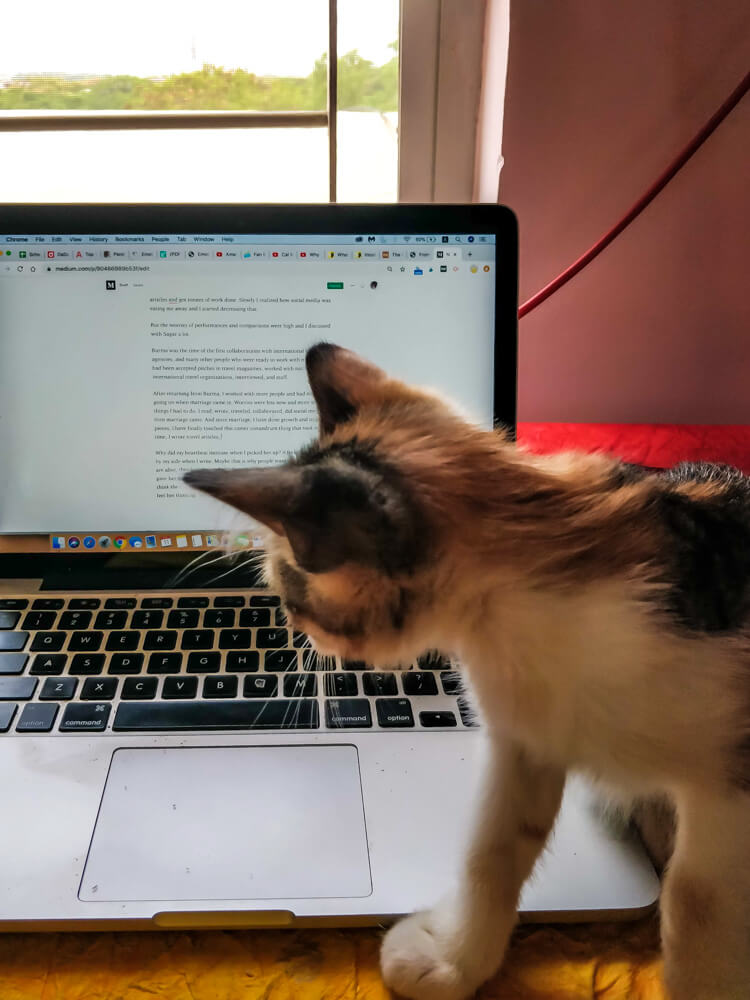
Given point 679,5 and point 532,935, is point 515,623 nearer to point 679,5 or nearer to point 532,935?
point 532,935

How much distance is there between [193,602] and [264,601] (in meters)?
0.07

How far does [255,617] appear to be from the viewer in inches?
29.4

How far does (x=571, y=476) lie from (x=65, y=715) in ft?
1.49

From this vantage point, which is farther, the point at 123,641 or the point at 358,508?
the point at 123,641

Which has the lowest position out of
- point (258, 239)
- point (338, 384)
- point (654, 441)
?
point (654, 441)

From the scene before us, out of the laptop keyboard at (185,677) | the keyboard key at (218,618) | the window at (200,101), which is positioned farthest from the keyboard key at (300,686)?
the window at (200,101)

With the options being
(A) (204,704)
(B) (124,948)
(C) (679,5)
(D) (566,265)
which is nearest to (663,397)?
(D) (566,265)

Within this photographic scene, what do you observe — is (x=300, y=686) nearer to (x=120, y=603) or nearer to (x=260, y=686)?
(x=260, y=686)

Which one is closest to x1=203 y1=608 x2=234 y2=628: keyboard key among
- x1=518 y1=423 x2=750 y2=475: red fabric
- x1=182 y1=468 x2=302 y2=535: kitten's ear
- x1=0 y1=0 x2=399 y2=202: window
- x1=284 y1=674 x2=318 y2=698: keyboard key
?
x1=284 y1=674 x2=318 y2=698: keyboard key

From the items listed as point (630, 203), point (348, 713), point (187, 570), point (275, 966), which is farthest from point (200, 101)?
point (275, 966)

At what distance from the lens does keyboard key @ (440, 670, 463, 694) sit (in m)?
0.66

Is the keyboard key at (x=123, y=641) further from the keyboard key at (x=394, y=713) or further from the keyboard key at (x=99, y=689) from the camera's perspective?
the keyboard key at (x=394, y=713)

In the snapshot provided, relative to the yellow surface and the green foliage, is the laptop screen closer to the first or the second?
the yellow surface

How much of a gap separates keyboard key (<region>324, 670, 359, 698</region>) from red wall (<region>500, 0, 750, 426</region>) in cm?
65
